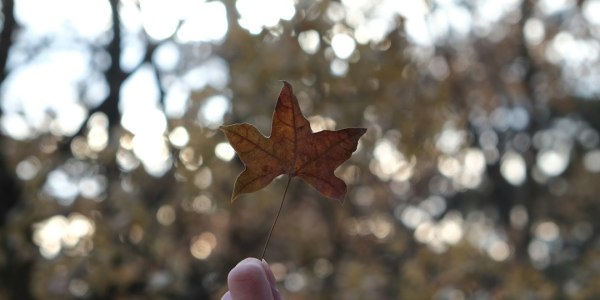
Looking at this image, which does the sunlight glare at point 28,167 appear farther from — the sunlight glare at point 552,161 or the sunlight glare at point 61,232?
the sunlight glare at point 552,161

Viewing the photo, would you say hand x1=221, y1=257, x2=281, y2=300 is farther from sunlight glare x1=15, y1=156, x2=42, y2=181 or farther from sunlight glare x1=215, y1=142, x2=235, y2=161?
sunlight glare x1=15, y1=156, x2=42, y2=181

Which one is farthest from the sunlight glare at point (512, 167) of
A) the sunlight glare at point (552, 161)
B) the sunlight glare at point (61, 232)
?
the sunlight glare at point (61, 232)

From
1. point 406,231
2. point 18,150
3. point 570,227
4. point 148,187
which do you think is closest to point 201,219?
point 148,187

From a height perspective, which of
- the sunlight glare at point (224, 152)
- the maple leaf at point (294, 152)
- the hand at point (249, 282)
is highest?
the maple leaf at point (294, 152)

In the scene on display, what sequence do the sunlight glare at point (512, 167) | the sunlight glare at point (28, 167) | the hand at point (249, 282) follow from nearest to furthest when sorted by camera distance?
the hand at point (249, 282)
the sunlight glare at point (28, 167)
the sunlight glare at point (512, 167)

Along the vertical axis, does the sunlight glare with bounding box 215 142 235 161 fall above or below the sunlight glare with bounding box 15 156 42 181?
above

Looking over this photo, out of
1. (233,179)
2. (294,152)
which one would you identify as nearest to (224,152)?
(233,179)

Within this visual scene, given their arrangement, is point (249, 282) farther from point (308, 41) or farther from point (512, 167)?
point (512, 167)

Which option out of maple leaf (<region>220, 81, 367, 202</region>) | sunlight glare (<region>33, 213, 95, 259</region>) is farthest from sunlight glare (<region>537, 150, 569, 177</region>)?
maple leaf (<region>220, 81, 367, 202</region>)

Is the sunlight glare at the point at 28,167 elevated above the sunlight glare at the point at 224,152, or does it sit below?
below
